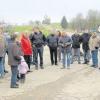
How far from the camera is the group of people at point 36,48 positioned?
14672mm

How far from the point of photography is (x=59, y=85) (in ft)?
52.0

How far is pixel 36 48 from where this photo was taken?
20.2m

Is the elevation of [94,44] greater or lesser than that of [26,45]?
lesser

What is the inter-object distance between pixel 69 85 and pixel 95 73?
4.56m

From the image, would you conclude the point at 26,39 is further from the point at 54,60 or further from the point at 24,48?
the point at 54,60

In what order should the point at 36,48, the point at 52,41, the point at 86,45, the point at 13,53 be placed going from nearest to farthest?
the point at 13,53 < the point at 36,48 < the point at 52,41 < the point at 86,45

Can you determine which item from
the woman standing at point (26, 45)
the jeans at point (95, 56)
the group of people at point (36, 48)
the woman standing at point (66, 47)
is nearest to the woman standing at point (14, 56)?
the group of people at point (36, 48)

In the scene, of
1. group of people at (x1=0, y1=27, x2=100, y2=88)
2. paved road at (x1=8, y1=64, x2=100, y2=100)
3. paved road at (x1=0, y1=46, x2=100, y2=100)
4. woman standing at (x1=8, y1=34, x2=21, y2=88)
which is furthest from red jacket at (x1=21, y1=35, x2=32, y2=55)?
woman standing at (x1=8, y1=34, x2=21, y2=88)

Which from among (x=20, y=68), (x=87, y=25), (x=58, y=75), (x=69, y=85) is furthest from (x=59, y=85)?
(x=87, y=25)

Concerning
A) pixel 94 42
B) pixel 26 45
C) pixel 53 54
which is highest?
pixel 26 45

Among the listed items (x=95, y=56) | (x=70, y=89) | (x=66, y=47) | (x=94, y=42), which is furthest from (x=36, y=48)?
(x=70, y=89)

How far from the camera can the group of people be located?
14.7 m

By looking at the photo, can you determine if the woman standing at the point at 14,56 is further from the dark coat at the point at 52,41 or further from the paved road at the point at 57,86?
the dark coat at the point at 52,41

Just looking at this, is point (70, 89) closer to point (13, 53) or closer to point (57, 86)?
point (57, 86)
